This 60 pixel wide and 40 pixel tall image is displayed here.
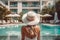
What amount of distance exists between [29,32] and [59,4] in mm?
11880

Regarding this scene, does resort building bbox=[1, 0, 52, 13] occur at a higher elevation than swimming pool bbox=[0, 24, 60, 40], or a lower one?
higher

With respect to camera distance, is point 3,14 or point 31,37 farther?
point 3,14

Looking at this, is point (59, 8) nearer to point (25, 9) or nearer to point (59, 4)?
point (59, 4)

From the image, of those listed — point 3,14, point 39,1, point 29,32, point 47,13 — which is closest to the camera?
point 29,32

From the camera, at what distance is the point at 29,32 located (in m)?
1.61

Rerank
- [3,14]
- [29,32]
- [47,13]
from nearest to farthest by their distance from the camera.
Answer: [29,32], [3,14], [47,13]

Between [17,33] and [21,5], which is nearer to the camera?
[17,33]

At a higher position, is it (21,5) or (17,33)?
(21,5)

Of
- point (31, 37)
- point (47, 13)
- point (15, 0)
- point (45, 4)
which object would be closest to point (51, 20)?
point (47, 13)

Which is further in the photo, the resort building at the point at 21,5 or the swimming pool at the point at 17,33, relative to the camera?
the resort building at the point at 21,5

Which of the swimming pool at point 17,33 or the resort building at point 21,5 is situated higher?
the resort building at point 21,5

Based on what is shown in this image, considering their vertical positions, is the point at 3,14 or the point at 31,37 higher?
the point at 31,37

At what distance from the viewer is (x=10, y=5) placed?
1389 centimetres

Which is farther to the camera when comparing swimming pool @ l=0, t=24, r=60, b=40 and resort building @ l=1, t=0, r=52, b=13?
resort building @ l=1, t=0, r=52, b=13
